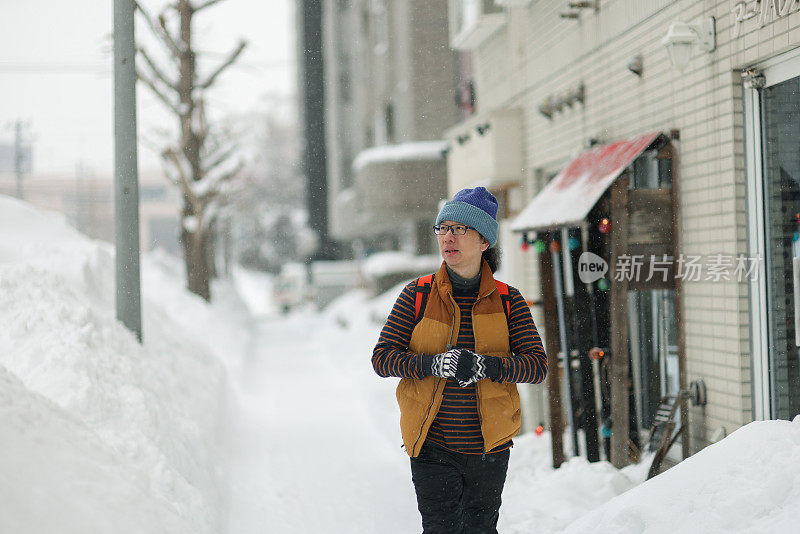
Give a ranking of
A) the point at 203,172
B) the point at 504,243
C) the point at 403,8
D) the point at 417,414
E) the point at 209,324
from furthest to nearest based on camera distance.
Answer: the point at 203,172
the point at 403,8
the point at 209,324
the point at 504,243
the point at 417,414

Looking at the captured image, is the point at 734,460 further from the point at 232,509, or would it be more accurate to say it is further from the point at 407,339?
the point at 232,509

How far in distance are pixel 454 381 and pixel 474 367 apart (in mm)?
181

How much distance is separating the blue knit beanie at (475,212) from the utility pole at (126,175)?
4874mm

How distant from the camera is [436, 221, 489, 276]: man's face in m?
3.41

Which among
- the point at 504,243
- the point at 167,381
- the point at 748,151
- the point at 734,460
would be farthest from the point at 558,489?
the point at 504,243

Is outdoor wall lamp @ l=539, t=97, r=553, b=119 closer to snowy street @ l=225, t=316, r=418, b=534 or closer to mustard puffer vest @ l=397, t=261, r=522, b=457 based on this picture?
snowy street @ l=225, t=316, r=418, b=534

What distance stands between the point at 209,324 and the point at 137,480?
41.0 feet

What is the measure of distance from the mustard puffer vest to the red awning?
8.30 feet

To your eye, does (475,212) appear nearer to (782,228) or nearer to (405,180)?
(782,228)

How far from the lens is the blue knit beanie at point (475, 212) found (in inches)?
135

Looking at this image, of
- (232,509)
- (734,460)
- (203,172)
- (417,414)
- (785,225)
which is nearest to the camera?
(417,414)

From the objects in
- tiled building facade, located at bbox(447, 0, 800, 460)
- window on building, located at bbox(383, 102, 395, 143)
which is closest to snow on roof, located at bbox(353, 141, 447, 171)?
window on building, located at bbox(383, 102, 395, 143)

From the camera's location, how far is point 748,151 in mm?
5562

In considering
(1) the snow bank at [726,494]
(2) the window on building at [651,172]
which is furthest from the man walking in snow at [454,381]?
(2) the window on building at [651,172]
